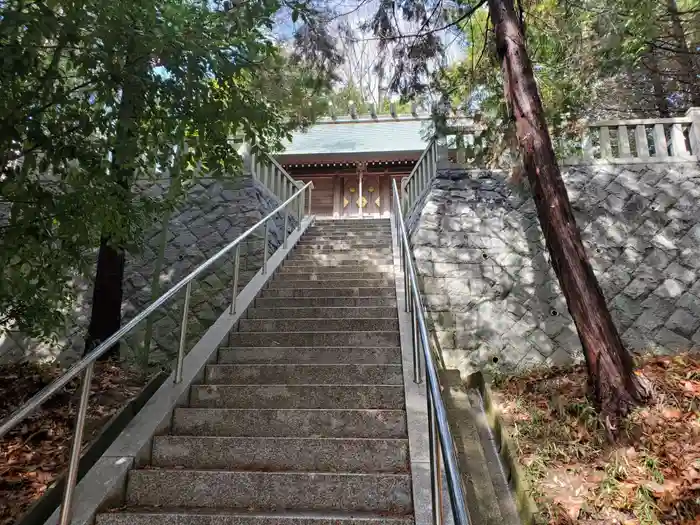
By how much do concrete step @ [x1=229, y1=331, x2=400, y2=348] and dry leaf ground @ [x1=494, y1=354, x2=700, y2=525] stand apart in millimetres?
1181

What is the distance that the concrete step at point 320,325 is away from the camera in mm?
4258

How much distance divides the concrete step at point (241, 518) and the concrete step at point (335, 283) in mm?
3379

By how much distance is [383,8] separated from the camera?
203 inches

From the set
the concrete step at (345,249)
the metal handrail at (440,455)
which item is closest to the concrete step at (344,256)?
the concrete step at (345,249)

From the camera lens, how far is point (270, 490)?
2354 millimetres

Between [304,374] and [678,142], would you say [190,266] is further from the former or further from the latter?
[678,142]

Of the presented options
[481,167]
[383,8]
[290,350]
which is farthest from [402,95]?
[290,350]

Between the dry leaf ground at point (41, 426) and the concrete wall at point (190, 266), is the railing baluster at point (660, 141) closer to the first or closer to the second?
the concrete wall at point (190, 266)

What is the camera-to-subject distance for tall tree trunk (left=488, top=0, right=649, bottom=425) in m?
3.19

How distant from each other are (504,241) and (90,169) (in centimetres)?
530

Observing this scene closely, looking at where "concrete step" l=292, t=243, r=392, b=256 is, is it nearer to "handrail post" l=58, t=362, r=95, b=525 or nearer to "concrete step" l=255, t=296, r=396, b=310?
"concrete step" l=255, t=296, r=396, b=310

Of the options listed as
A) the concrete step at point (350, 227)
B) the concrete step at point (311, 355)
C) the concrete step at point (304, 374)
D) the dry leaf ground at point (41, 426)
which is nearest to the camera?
the dry leaf ground at point (41, 426)

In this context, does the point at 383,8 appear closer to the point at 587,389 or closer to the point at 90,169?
the point at 90,169

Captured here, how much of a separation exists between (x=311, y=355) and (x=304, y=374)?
1.08 feet
